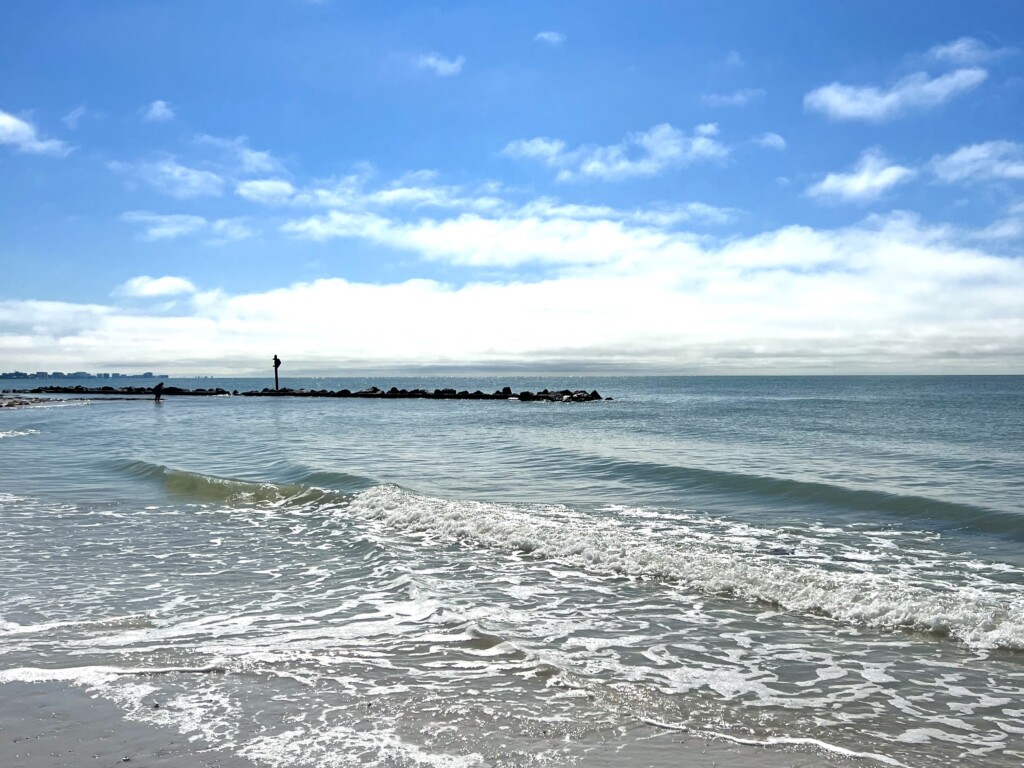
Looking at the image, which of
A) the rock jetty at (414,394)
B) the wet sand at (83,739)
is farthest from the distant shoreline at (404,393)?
the wet sand at (83,739)

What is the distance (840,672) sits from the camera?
20.7 feet

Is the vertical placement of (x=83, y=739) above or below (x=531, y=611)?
above

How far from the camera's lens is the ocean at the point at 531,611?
5230 millimetres

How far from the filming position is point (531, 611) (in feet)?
26.6

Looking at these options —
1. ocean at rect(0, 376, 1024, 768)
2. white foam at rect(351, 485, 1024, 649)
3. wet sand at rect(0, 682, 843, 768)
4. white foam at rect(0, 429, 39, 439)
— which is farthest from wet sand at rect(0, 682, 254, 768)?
white foam at rect(0, 429, 39, 439)

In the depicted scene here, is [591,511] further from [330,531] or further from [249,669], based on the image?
[249,669]

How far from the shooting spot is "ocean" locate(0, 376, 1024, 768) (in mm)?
5230

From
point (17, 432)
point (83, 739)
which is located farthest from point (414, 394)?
point (83, 739)

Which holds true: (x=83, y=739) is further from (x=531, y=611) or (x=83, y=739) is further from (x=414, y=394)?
(x=414, y=394)

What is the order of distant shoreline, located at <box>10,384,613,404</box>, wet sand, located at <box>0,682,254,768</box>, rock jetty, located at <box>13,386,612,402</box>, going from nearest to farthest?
wet sand, located at <box>0,682,254,768</box> < rock jetty, located at <box>13,386,612,402</box> < distant shoreline, located at <box>10,384,613,404</box>

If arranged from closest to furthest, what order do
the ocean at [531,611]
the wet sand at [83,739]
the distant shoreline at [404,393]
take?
the wet sand at [83,739], the ocean at [531,611], the distant shoreline at [404,393]

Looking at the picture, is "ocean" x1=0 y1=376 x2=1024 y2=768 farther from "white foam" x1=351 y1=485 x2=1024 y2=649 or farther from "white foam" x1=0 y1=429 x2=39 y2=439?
"white foam" x1=0 y1=429 x2=39 y2=439

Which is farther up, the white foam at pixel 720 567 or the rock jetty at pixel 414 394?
the rock jetty at pixel 414 394

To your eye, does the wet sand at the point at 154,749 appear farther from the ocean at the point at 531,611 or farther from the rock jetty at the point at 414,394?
the rock jetty at the point at 414,394
